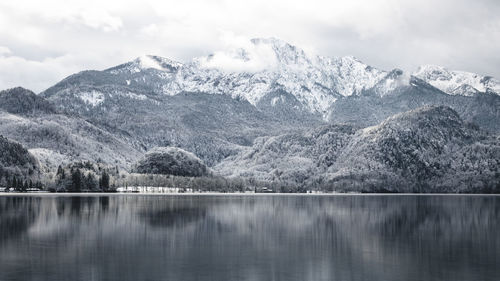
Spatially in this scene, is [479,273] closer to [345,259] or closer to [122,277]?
[345,259]

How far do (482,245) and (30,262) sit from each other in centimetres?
7197

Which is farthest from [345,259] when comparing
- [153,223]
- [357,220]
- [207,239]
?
[357,220]

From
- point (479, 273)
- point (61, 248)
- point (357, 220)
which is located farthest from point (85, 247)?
point (357, 220)

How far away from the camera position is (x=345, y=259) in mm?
90188

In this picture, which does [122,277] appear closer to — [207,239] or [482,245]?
[207,239]

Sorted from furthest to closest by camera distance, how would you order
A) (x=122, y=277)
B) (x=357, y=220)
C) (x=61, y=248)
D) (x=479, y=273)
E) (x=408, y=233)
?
(x=357, y=220) < (x=408, y=233) < (x=61, y=248) < (x=479, y=273) < (x=122, y=277)

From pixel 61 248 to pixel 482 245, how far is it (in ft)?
224

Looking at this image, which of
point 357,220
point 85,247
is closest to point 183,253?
point 85,247

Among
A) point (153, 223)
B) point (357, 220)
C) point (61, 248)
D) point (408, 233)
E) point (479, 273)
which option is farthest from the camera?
point (357, 220)

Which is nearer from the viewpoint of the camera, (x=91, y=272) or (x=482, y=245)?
(x=91, y=272)

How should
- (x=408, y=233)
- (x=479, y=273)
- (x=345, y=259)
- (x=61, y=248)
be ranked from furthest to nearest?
(x=408, y=233) → (x=61, y=248) → (x=345, y=259) → (x=479, y=273)

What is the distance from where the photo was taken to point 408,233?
425ft

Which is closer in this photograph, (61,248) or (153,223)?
(61,248)

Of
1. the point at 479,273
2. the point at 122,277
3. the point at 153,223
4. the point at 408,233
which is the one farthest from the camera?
the point at 153,223
